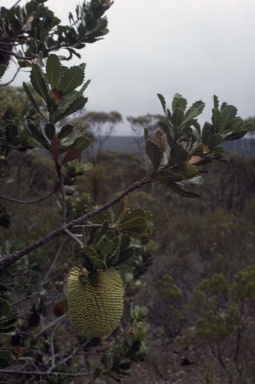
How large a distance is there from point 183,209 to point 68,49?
9.57 m

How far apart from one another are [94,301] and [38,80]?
500 mm

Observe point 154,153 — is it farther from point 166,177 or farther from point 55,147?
point 55,147

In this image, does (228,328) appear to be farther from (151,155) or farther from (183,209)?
(183,209)

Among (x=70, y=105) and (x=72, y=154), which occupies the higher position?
(x=70, y=105)

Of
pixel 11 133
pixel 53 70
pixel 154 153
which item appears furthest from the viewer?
pixel 11 133

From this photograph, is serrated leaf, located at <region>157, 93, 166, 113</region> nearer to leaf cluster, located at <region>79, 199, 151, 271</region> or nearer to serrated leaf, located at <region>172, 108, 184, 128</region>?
serrated leaf, located at <region>172, 108, 184, 128</region>

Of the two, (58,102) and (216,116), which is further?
(216,116)

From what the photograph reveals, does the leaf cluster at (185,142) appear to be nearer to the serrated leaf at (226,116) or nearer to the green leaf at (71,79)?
the serrated leaf at (226,116)

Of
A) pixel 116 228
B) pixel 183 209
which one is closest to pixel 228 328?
pixel 116 228

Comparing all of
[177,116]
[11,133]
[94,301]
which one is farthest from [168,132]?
[11,133]

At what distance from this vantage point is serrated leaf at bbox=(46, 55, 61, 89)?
2.85ft

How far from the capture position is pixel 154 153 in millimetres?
992

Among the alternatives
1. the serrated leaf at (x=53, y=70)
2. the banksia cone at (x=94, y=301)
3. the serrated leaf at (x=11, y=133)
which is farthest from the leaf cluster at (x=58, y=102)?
the serrated leaf at (x=11, y=133)

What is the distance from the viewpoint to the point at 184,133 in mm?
1027
